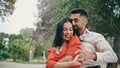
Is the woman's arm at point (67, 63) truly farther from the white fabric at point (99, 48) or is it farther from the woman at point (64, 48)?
the white fabric at point (99, 48)

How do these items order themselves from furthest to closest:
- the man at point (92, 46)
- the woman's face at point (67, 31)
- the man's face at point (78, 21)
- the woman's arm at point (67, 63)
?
1. the man's face at point (78, 21)
2. the man at point (92, 46)
3. the woman's face at point (67, 31)
4. the woman's arm at point (67, 63)

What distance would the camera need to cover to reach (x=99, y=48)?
12.7 ft

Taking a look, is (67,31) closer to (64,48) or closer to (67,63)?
(64,48)

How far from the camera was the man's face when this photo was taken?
12.7ft

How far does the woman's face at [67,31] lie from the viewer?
3500 mm

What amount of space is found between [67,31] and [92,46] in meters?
0.51

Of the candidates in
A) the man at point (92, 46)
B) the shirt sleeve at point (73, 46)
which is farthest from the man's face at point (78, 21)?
the shirt sleeve at point (73, 46)

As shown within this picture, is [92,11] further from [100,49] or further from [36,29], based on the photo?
[36,29]

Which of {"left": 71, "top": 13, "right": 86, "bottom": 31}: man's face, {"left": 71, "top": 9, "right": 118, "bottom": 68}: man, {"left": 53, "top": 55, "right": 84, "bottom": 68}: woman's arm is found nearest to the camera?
{"left": 53, "top": 55, "right": 84, "bottom": 68}: woman's arm

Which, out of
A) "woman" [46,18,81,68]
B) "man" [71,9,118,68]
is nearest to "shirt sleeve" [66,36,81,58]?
"woman" [46,18,81,68]

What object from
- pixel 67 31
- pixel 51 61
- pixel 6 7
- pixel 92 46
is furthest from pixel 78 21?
pixel 6 7

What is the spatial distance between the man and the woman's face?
0.20 meters

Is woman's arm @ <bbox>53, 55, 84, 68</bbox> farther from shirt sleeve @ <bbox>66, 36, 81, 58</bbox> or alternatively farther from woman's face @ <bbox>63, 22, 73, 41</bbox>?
woman's face @ <bbox>63, 22, 73, 41</bbox>

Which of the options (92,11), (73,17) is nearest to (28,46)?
(92,11)
